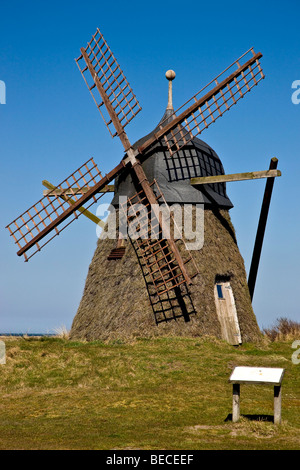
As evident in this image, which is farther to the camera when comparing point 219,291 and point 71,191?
point 71,191

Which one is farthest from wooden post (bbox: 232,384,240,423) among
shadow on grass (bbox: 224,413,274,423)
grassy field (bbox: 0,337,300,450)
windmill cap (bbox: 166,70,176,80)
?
windmill cap (bbox: 166,70,176,80)

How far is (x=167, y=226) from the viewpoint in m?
20.2

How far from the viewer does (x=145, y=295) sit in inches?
802

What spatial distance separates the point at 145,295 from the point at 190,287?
1524 millimetres

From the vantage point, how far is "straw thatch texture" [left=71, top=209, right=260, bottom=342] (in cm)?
1995

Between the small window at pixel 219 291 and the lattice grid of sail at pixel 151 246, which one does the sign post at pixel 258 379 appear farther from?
the small window at pixel 219 291

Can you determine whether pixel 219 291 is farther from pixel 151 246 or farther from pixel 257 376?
pixel 257 376

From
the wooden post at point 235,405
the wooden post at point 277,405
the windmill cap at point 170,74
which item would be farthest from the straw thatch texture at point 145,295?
the wooden post at point 277,405

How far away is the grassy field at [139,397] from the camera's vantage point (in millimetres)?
10344

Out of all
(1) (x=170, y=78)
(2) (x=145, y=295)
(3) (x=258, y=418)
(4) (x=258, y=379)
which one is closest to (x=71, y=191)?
(2) (x=145, y=295)

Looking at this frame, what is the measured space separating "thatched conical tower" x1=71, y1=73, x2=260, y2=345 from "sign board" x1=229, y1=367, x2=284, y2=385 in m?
8.34

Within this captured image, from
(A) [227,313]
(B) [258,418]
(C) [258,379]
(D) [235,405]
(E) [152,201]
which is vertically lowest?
(B) [258,418]
